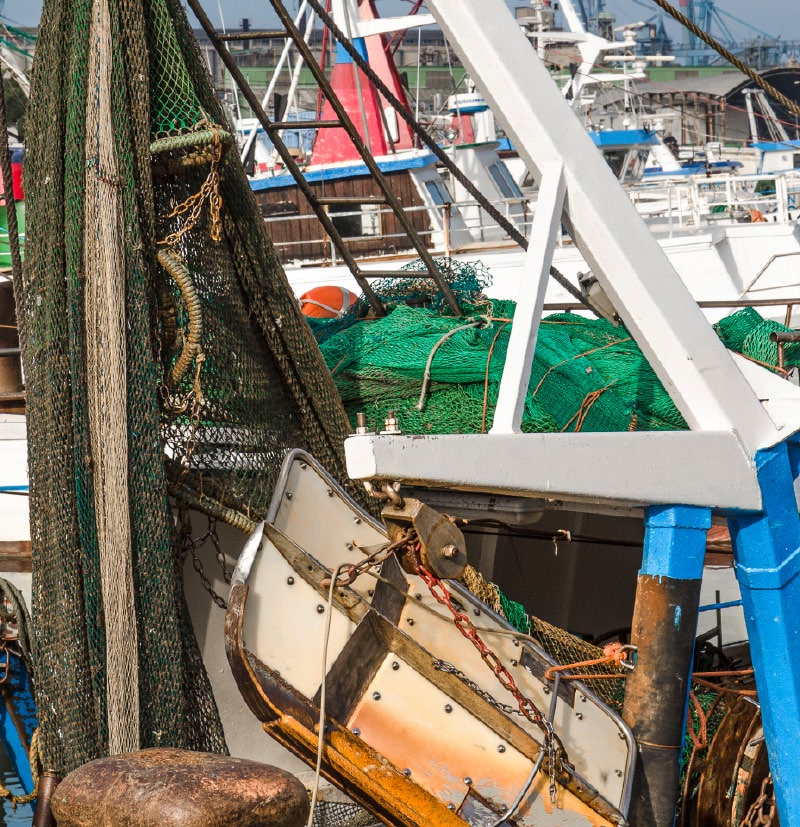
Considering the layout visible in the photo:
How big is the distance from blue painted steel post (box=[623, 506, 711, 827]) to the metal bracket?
77 cm

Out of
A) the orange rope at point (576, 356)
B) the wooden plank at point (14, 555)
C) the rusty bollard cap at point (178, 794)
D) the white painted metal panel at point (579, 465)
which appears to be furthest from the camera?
the wooden plank at point (14, 555)

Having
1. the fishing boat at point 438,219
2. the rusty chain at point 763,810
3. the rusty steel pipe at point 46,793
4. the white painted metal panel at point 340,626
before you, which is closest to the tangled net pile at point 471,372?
the white painted metal panel at point 340,626

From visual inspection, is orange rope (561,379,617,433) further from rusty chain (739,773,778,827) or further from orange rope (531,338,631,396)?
rusty chain (739,773,778,827)

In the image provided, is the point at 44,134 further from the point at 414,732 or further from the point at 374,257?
the point at 374,257

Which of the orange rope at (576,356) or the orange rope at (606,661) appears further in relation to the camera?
the orange rope at (576,356)

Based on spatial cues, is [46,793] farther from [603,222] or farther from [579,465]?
[603,222]

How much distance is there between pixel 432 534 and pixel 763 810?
93.6 inches

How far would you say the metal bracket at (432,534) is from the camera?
10.1 ft

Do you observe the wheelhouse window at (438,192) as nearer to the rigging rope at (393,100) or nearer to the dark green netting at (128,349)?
the rigging rope at (393,100)

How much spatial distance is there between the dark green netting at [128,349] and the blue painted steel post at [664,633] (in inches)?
60.1

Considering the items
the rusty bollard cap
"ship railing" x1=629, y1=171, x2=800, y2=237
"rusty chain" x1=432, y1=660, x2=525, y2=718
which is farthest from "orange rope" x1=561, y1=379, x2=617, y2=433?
"ship railing" x1=629, y1=171, x2=800, y2=237

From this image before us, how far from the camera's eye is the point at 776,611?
12.1 ft

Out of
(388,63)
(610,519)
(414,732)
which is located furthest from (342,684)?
(388,63)

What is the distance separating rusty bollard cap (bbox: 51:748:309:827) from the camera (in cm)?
275
